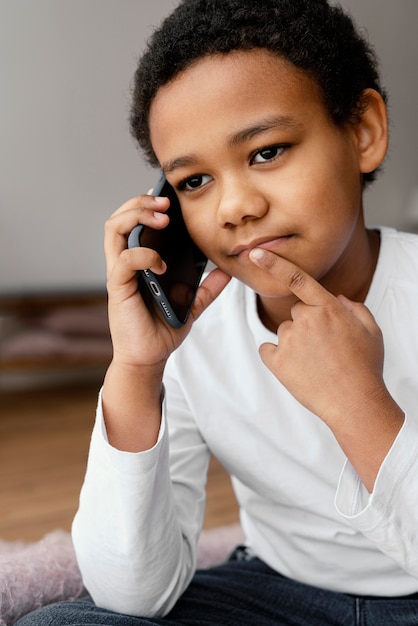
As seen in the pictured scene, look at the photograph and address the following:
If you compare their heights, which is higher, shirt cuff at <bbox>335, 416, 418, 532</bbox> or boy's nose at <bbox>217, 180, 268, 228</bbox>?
boy's nose at <bbox>217, 180, 268, 228</bbox>

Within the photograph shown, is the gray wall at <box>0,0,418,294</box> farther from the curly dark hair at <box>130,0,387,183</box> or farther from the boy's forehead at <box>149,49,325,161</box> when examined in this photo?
the boy's forehead at <box>149,49,325,161</box>

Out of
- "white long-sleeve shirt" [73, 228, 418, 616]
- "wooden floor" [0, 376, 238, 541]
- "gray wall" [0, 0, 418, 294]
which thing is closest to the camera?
"white long-sleeve shirt" [73, 228, 418, 616]

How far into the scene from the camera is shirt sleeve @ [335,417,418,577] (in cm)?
67

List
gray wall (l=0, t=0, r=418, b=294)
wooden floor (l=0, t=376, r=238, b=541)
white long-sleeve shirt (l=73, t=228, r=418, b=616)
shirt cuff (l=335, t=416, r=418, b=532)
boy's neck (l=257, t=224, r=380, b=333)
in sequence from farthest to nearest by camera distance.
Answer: gray wall (l=0, t=0, r=418, b=294) < wooden floor (l=0, t=376, r=238, b=541) < boy's neck (l=257, t=224, r=380, b=333) < white long-sleeve shirt (l=73, t=228, r=418, b=616) < shirt cuff (l=335, t=416, r=418, b=532)

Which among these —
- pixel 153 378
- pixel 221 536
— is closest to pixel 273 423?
pixel 153 378

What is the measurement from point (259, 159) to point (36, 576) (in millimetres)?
545

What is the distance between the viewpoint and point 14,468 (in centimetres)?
176

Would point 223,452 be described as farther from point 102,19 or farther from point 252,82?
point 102,19

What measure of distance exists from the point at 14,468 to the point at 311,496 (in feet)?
3.46

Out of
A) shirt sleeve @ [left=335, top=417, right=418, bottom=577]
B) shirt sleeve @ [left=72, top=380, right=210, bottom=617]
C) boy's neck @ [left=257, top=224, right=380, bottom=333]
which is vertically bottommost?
shirt sleeve @ [left=72, top=380, right=210, bottom=617]

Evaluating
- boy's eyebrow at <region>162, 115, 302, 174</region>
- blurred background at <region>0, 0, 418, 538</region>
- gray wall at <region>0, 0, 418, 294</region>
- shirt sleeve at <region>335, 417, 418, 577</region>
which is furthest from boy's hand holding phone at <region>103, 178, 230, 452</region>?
gray wall at <region>0, 0, 418, 294</region>

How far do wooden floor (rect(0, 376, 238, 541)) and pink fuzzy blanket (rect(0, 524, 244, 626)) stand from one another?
481 mm

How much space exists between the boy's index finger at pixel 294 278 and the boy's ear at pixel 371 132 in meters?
0.18

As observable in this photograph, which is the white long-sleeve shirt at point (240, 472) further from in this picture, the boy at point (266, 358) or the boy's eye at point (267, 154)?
the boy's eye at point (267, 154)
